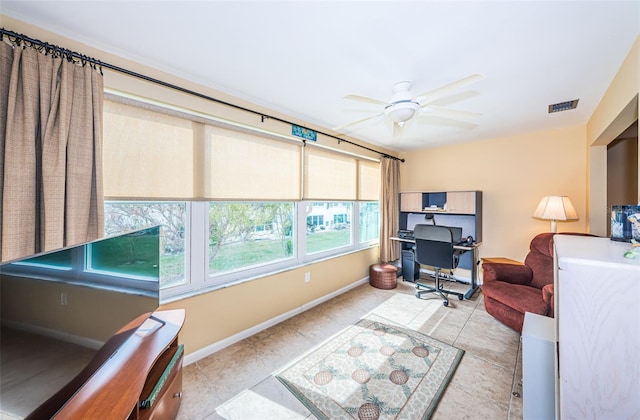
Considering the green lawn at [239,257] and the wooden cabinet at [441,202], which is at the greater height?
the wooden cabinet at [441,202]

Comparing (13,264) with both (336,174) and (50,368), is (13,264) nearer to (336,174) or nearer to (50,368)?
(50,368)

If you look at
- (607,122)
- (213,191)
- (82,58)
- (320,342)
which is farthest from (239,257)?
(607,122)

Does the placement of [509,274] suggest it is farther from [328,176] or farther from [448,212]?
[328,176]

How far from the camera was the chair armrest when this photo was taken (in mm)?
2723

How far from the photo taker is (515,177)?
11.5ft

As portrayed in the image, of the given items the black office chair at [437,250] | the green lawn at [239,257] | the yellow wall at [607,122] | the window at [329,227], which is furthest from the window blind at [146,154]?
the yellow wall at [607,122]

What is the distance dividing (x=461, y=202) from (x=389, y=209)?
→ 43.2 inches

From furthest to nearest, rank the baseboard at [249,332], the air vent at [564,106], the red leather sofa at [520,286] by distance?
the air vent at [564,106] → the red leather sofa at [520,286] → the baseboard at [249,332]

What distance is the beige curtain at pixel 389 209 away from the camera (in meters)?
4.05

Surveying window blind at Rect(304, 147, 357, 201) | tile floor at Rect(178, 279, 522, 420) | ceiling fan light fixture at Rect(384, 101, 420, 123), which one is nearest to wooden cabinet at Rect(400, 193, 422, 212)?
window blind at Rect(304, 147, 357, 201)

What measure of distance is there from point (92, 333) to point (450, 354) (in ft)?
8.15

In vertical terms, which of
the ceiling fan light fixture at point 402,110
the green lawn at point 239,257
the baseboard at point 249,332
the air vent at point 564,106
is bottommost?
the baseboard at point 249,332

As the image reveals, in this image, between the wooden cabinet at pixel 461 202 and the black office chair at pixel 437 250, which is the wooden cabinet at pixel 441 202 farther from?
the black office chair at pixel 437 250

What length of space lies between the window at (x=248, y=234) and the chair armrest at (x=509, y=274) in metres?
2.35
